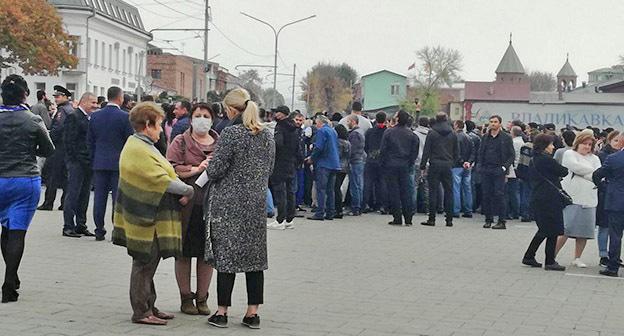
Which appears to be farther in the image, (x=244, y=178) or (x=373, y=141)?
(x=373, y=141)

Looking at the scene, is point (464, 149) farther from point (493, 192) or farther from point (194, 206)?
point (194, 206)

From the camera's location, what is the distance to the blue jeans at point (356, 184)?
1978cm

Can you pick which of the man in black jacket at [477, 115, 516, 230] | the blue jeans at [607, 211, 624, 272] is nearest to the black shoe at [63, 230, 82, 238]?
the blue jeans at [607, 211, 624, 272]

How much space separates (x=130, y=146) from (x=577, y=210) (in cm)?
723

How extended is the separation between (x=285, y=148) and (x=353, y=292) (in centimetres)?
636

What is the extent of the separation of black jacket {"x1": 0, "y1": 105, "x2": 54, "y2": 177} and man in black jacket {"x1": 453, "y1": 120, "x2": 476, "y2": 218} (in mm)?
12295

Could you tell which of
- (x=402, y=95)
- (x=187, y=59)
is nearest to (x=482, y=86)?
(x=402, y=95)

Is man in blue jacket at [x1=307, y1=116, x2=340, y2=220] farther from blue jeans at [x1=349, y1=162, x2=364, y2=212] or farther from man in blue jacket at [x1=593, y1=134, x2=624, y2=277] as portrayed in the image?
man in blue jacket at [x1=593, y1=134, x2=624, y2=277]

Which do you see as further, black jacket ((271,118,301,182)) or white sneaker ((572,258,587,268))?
black jacket ((271,118,301,182))

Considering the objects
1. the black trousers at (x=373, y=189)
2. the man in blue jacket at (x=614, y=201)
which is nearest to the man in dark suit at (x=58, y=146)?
the black trousers at (x=373, y=189)

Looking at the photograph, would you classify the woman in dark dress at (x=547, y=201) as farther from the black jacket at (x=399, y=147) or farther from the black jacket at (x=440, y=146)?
the black jacket at (x=399, y=147)

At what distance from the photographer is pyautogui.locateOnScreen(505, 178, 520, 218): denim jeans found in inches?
806

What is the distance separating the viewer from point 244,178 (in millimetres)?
8164

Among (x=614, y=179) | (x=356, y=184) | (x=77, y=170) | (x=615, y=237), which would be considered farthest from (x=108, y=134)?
(x=356, y=184)
